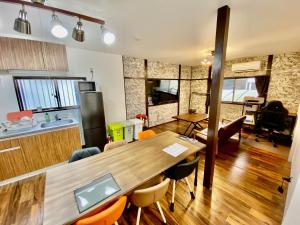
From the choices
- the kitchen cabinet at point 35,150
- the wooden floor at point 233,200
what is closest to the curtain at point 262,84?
the wooden floor at point 233,200

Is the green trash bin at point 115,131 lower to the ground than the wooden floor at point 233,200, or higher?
higher

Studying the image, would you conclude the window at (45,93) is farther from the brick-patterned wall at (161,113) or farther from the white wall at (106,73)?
the brick-patterned wall at (161,113)

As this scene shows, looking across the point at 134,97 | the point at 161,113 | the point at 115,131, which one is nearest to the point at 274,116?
the point at 161,113

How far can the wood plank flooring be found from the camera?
1.29m

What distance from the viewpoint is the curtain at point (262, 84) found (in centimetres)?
422

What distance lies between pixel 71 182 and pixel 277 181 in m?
3.27

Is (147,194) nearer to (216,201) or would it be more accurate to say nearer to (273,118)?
(216,201)

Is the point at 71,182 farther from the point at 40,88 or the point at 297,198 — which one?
the point at 40,88

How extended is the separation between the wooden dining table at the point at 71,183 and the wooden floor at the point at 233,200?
797 millimetres

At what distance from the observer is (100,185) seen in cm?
122

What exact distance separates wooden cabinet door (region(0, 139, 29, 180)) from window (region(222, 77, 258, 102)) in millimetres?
6274

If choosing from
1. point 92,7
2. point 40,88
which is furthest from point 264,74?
point 40,88

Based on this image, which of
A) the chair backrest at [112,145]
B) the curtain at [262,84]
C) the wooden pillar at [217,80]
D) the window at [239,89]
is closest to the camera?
the wooden pillar at [217,80]

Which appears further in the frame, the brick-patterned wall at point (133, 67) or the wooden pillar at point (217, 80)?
the brick-patterned wall at point (133, 67)
